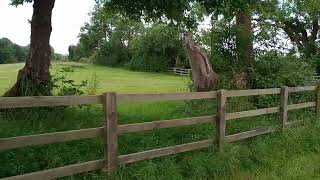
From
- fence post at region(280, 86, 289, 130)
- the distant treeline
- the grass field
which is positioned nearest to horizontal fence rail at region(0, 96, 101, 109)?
the grass field

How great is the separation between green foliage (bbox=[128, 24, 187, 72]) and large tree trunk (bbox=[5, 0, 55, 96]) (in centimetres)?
6022

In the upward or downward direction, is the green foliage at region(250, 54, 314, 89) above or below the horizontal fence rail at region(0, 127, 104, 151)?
above

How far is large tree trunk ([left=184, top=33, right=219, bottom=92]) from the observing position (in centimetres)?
1482

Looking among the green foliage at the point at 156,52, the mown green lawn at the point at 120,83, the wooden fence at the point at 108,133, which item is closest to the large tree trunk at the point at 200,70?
the mown green lawn at the point at 120,83

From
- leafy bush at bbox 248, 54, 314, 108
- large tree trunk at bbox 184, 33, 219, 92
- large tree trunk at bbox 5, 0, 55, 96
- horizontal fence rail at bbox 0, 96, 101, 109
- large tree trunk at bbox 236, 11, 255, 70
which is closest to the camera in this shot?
horizontal fence rail at bbox 0, 96, 101, 109

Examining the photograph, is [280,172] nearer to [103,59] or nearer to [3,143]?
[3,143]

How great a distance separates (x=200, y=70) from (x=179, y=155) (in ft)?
22.7

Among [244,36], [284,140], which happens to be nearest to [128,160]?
[284,140]

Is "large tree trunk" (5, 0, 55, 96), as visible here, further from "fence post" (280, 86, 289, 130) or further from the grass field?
"fence post" (280, 86, 289, 130)

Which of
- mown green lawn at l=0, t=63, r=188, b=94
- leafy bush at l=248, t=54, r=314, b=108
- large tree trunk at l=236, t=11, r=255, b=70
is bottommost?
mown green lawn at l=0, t=63, r=188, b=94

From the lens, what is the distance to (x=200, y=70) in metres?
15.0

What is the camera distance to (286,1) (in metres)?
23.9

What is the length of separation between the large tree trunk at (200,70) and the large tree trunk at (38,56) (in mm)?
5009

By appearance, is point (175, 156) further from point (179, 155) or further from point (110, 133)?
point (110, 133)
